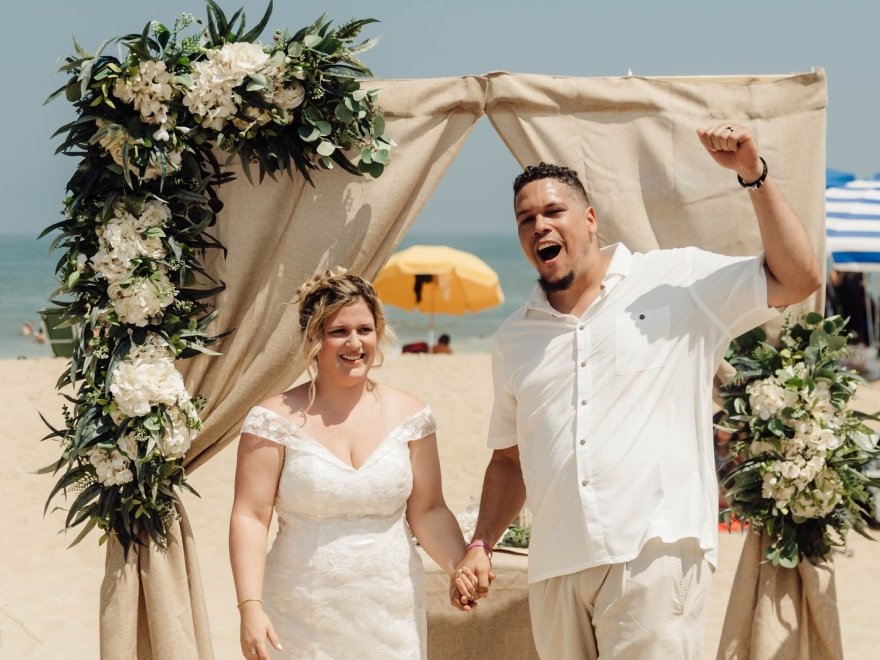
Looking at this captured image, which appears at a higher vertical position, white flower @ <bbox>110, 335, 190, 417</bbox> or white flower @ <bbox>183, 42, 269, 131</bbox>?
white flower @ <bbox>183, 42, 269, 131</bbox>

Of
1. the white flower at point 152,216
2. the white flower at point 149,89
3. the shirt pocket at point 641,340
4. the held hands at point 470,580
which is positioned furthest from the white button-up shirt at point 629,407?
the white flower at point 149,89

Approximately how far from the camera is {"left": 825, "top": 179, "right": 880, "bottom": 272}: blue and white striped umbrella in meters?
12.4

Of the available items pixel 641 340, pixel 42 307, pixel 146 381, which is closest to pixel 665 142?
pixel 641 340

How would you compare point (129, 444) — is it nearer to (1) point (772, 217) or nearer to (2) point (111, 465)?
(2) point (111, 465)

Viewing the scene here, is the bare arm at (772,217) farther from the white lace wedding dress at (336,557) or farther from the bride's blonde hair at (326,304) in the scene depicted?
the white lace wedding dress at (336,557)

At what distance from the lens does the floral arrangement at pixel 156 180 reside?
14.3 ft

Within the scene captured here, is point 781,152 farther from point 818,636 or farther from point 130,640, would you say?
point 130,640

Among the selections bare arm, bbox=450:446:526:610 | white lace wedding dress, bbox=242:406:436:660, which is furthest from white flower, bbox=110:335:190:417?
bare arm, bbox=450:446:526:610

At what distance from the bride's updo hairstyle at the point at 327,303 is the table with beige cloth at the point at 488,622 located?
1707 mm

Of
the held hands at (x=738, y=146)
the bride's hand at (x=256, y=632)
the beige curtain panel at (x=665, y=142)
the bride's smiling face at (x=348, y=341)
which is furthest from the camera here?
the beige curtain panel at (x=665, y=142)

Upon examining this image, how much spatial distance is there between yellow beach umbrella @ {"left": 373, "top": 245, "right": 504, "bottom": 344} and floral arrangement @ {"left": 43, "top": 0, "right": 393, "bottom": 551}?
12.9m

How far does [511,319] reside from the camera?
388cm

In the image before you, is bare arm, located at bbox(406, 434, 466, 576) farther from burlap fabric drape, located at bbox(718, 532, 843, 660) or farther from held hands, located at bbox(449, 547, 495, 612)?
burlap fabric drape, located at bbox(718, 532, 843, 660)

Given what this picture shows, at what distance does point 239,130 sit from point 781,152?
230 centimetres
